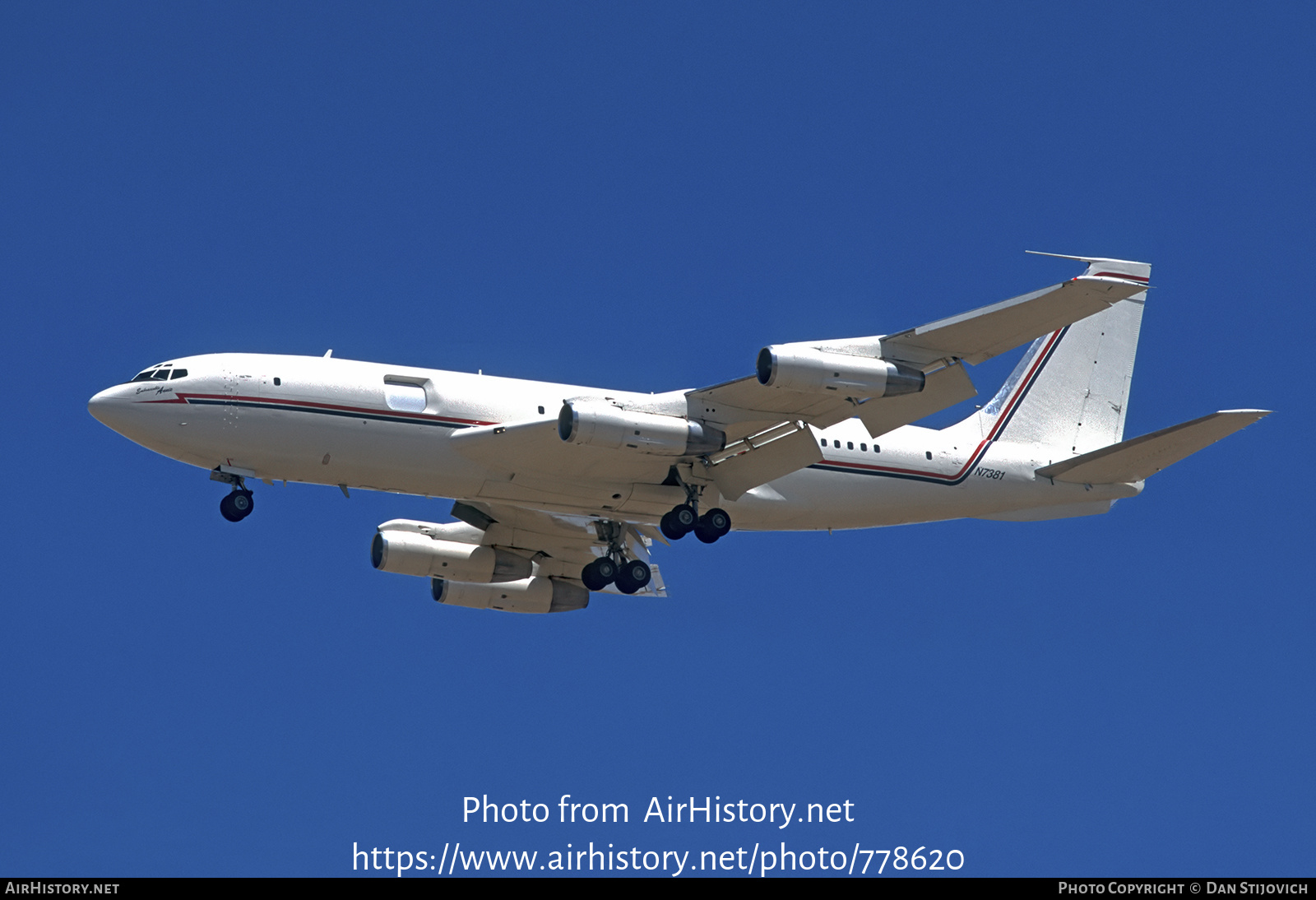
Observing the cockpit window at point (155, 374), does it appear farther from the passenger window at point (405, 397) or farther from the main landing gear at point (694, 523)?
the main landing gear at point (694, 523)

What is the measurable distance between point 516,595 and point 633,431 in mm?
10694

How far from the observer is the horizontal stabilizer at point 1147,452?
113ft

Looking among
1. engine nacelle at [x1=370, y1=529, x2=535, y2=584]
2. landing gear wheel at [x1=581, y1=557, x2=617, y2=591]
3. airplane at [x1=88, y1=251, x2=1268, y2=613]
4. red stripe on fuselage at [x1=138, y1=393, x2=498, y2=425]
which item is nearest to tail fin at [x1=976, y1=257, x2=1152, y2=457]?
airplane at [x1=88, y1=251, x2=1268, y2=613]

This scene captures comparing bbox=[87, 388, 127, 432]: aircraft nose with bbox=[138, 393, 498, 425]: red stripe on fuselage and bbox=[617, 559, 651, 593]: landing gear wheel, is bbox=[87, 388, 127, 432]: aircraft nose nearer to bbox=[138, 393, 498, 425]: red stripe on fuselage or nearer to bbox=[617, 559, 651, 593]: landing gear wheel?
bbox=[138, 393, 498, 425]: red stripe on fuselage

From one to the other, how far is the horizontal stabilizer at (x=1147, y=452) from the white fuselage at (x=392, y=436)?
5.93m

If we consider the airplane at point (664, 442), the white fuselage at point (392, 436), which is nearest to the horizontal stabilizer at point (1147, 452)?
the airplane at point (664, 442)

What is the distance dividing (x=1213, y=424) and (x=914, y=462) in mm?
7262

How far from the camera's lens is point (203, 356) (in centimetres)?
3562

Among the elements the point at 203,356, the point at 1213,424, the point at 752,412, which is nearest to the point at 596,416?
the point at 752,412

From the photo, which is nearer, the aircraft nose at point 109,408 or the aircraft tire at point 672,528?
the aircraft nose at point 109,408

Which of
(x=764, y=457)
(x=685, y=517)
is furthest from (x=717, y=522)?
(x=764, y=457)

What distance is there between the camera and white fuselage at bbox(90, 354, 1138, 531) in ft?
114
